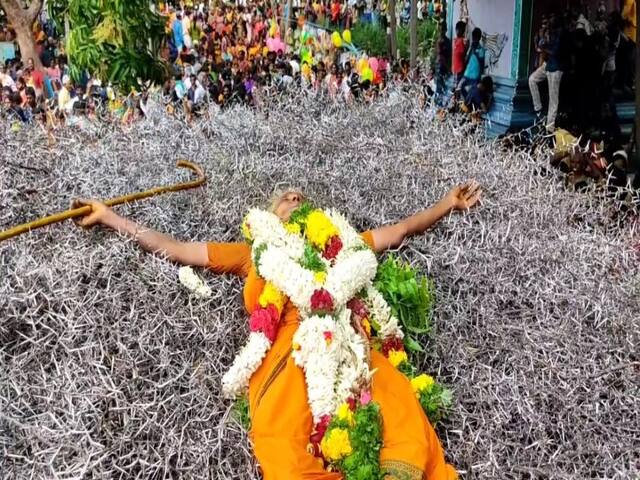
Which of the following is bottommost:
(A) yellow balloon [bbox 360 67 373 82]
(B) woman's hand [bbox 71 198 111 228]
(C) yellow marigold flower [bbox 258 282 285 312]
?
(A) yellow balloon [bbox 360 67 373 82]

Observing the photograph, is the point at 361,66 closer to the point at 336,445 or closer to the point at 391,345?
the point at 391,345

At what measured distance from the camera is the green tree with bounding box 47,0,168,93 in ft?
21.2

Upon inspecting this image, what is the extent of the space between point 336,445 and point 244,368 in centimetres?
50

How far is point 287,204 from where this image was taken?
3.38 m

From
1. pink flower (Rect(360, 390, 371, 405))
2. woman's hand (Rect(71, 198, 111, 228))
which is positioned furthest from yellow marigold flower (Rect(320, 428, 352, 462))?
woman's hand (Rect(71, 198, 111, 228))

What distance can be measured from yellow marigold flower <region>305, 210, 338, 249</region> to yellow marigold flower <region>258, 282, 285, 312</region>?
0.28 meters

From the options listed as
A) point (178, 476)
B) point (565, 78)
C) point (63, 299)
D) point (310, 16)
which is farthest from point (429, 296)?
point (310, 16)

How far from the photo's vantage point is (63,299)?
301 cm

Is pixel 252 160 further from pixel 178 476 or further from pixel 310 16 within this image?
pixel 310 16

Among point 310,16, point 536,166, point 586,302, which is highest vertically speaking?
point 536,166

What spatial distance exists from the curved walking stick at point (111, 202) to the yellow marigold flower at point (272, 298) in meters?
0.85

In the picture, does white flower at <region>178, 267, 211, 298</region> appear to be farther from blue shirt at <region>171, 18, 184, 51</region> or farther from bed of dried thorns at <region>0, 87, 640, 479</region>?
blue shirt at <region>171, 18, 184, 51</region>

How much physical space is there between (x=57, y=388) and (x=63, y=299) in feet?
1.27

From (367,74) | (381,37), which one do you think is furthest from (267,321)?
(381,37)
